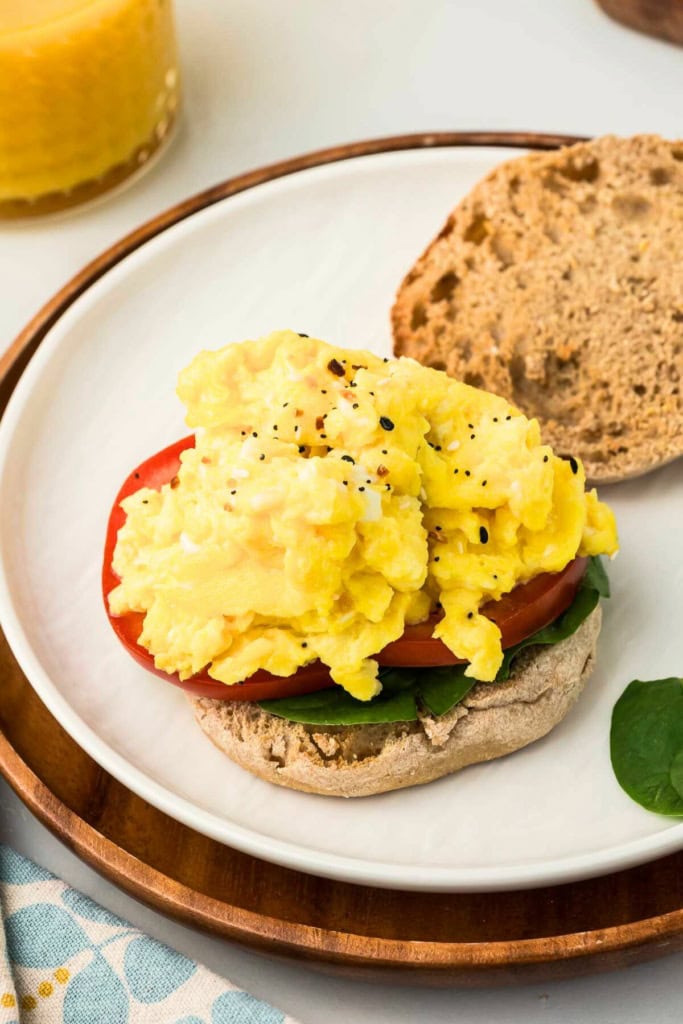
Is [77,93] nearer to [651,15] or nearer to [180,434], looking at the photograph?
[180,434]

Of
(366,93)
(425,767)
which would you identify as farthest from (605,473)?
(366,93)

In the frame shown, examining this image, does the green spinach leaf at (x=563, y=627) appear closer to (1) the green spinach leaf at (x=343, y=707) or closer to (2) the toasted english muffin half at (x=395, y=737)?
(2) the toasted english muffin half at (x=395, y=737)

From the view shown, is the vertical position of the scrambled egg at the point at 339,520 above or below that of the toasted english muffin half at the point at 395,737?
above

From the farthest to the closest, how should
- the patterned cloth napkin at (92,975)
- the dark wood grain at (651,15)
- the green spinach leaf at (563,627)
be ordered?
the dark wood grain at (651,15) → the green spinach leaf at (563,627) → the patterned cloth napkin at (92,975)

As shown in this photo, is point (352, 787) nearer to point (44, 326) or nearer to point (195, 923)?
point (195, 923)

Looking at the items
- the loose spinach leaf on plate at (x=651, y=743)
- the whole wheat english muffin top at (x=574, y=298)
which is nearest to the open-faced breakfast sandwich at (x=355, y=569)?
the loose spinach leaf on plate at (x=651, y=743)

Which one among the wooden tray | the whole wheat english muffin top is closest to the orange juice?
the whole wheat english muffin top
